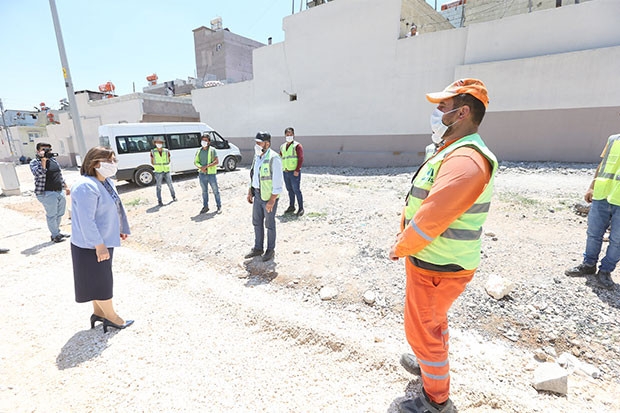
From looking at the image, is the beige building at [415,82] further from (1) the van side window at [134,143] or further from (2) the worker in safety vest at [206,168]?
(2) the worker in safety vest at [206,168]

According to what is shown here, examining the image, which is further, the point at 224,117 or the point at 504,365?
the point at 224,117

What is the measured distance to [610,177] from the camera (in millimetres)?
3084

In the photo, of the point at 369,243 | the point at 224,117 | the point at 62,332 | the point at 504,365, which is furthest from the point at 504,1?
the point at 62,332

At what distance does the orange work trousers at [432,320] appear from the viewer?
1.64 m

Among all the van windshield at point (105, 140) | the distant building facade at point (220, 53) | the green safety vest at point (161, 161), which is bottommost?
the green safety vest at point (161, 161)

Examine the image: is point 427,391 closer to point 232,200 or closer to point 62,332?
point 62,332

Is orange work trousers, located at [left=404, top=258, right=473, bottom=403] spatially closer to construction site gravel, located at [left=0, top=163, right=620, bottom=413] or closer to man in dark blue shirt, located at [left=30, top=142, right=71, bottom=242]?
construction site gravel, located at [left=0, top=163, right=620, bottom=413]

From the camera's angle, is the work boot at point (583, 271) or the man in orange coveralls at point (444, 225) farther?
the work boot at point (583, 271)

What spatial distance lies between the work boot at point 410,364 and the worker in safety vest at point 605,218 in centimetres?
249

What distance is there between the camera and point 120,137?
33.0 ft

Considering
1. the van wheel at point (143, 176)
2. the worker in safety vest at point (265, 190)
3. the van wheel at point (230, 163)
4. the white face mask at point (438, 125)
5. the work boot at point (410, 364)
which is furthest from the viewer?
the van wheel at point (230, 163)

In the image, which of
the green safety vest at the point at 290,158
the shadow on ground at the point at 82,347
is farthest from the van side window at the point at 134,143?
the shadow on ground at the point at 82,347

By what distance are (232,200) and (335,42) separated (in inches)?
371

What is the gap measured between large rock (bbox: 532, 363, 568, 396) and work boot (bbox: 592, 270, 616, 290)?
1665 millimetres
